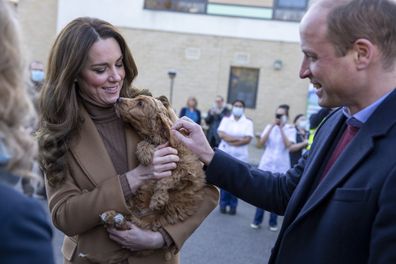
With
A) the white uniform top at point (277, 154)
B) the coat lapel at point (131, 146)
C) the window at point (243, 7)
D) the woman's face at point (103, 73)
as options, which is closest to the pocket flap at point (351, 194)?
the coat lapel at point (131, 146)

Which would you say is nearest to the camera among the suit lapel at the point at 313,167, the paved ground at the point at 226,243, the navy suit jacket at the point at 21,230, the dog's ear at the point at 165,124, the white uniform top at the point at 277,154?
the navy suit jacket at the point at 21,230

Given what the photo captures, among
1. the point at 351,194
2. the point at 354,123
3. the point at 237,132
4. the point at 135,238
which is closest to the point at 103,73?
the point at 135,238

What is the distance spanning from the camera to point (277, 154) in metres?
7.52

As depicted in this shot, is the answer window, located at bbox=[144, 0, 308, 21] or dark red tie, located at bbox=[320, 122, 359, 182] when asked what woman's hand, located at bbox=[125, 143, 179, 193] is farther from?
window, located at bbox=[144, 0, 308, 21]

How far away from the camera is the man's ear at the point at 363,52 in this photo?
62.2 inches

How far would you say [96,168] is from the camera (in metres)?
2.14

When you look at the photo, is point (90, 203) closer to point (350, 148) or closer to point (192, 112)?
point (350, 148)

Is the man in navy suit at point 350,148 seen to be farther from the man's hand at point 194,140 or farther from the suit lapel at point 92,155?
the suit lapel at point 92,155

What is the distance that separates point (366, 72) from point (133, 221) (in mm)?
1277

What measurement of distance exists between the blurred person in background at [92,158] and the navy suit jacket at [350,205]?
0.65m

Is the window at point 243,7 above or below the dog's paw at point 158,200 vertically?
above

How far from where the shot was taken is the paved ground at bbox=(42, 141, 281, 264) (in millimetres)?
5625

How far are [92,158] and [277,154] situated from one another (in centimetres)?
573

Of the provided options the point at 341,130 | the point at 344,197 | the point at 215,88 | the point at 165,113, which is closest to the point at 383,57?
the point at 341,130
